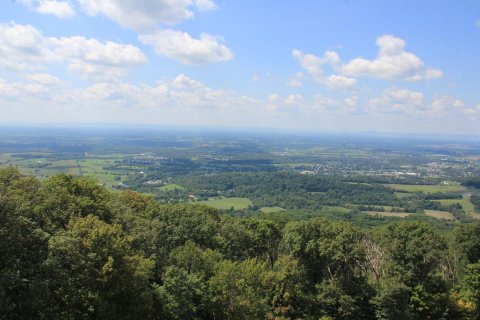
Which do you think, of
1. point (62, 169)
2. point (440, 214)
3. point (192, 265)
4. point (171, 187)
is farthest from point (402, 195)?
point (192, 265)

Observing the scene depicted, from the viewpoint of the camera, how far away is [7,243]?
1789 centimetres

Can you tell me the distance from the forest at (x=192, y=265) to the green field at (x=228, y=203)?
244 ft

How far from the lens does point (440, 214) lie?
116 metres

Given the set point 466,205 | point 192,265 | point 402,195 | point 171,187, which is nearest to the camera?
point 192,265

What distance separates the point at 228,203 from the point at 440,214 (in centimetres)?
6692

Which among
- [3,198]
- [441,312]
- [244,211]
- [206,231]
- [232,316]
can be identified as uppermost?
[3,198]

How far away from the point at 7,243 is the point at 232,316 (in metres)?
15.4

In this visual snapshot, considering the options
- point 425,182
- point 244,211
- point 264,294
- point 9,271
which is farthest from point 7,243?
point 425,182

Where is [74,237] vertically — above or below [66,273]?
above

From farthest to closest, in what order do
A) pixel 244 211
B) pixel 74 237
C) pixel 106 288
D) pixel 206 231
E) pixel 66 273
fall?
pixel 244 211 → pixel 206 231 → pixel 106 288 → pixel 74 237 → pixel 66 273

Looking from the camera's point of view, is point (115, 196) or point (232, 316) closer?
point (232, 316)

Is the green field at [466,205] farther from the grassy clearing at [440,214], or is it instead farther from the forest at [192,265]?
the forest at [192,265]

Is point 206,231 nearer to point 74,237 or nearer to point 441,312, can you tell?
point 74,237

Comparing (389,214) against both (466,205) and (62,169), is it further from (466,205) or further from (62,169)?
(62,169)
